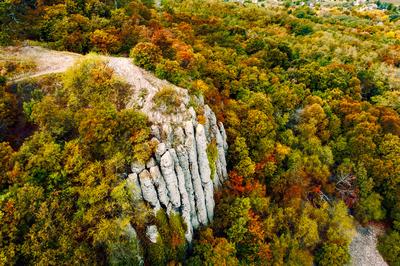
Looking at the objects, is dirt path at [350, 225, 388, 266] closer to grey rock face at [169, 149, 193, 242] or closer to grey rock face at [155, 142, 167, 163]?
grey rock face at [169, 149, 193, 242]

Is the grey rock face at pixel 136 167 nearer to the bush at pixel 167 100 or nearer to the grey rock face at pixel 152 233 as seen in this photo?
the grey rock face at pixel 152 233

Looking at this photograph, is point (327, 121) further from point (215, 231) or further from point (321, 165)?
point (215, 231)

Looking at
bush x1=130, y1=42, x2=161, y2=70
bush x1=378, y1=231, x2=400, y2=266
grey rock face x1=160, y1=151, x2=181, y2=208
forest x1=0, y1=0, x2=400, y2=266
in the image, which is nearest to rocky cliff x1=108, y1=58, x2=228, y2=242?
grey rock face x1=160, y1=151, x2=181, y2=208

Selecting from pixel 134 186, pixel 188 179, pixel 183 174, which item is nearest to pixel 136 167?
pixel 134 186

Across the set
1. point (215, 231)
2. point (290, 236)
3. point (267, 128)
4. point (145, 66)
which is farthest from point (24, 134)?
point (290, 236)

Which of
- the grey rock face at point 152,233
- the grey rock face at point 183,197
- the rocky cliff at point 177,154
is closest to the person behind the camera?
the grey rock face at point 152,233

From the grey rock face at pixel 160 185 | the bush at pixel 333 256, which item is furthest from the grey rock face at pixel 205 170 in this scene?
the bush at pixel 333 256
